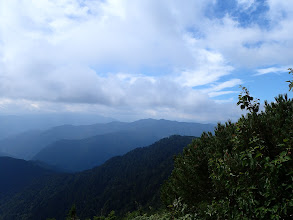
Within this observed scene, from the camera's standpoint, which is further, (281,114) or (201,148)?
(201,148)

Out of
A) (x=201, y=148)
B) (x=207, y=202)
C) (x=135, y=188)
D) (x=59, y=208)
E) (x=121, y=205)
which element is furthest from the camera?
(x=59, y=208)

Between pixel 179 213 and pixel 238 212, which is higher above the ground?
pixel 238 212

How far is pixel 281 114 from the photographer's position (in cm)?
613

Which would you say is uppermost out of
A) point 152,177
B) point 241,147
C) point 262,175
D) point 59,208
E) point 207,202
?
point 241,147

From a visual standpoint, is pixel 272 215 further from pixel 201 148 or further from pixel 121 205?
pixel 121 205

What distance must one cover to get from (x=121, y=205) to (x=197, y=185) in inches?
6519

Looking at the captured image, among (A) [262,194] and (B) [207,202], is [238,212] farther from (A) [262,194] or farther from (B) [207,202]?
(B) [207,202]

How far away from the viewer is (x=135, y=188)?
17562 centimetres

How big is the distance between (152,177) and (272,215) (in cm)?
18883

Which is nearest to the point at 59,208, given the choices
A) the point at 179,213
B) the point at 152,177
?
the point at 152,177

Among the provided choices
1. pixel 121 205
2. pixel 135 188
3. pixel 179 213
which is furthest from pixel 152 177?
pixel 179 213

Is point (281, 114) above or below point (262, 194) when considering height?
above

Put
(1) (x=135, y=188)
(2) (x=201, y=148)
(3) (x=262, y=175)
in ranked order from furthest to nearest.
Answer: (1) (x=135, y=188) → (2) (x=201, y=148) → (3) (x=262, y=175)

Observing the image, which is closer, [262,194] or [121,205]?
[262,194]
